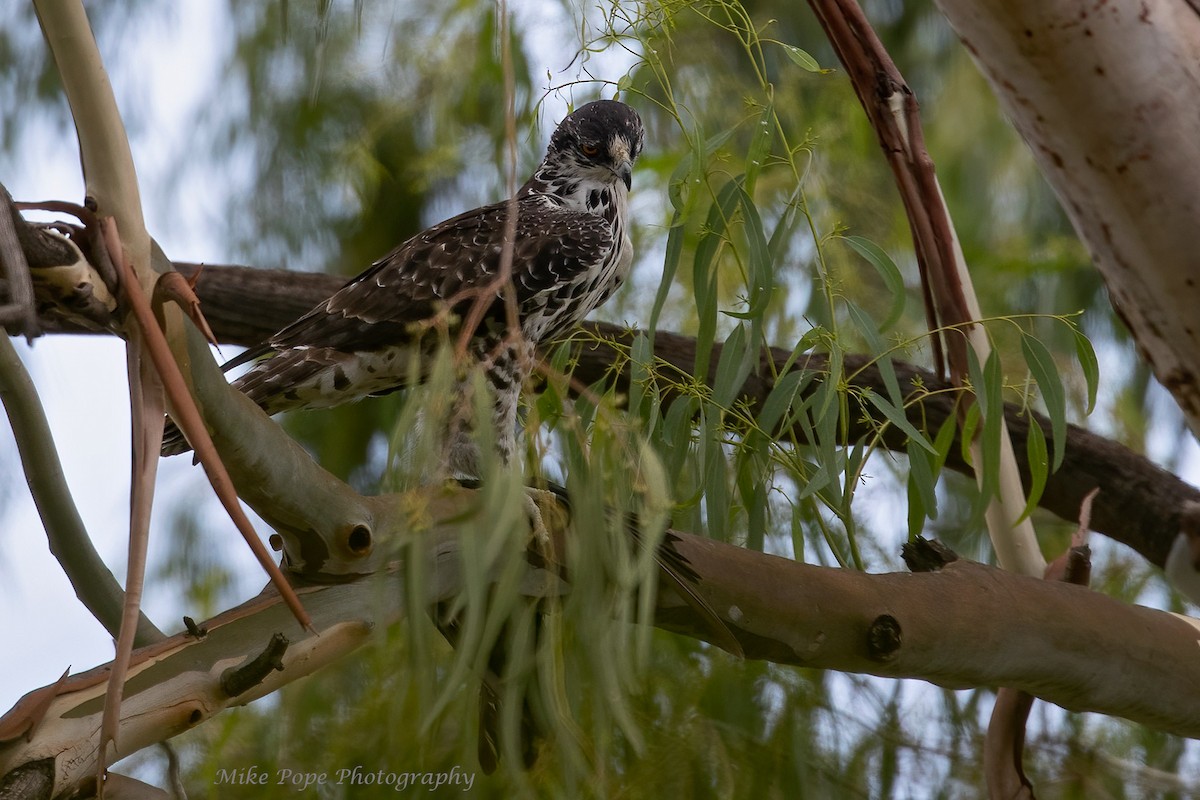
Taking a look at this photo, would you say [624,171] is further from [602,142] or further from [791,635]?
[791,635]

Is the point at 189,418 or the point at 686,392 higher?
the point at 686,392

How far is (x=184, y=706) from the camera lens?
1.07m

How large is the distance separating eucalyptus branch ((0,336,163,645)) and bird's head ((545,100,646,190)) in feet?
3.42

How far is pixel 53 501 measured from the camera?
1309 mm

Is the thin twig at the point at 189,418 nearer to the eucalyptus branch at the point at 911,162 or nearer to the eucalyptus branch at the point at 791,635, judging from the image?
the eucalyptus branch at the point at 791,635

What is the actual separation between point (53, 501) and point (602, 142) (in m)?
1.09

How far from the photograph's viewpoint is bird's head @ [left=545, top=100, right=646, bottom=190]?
6.77ft

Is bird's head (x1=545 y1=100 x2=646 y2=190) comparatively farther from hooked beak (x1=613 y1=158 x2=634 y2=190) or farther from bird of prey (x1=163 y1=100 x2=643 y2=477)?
bird of prey (x1=163 y1=100 x2=643 y2=477)

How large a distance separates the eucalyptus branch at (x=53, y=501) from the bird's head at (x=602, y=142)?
1043mm

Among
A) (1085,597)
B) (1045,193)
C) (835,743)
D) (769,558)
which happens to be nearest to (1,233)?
(769,558)

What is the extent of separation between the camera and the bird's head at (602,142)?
2064 mm

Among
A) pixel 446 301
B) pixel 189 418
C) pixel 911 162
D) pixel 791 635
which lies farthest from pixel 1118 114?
pixel 189 418

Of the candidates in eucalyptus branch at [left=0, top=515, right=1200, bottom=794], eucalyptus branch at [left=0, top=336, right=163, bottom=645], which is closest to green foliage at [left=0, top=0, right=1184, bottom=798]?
eucalyptus branch at [left=0, top=515, right=1200, bottom=794]

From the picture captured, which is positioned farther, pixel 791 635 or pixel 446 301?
pixel 446 301
